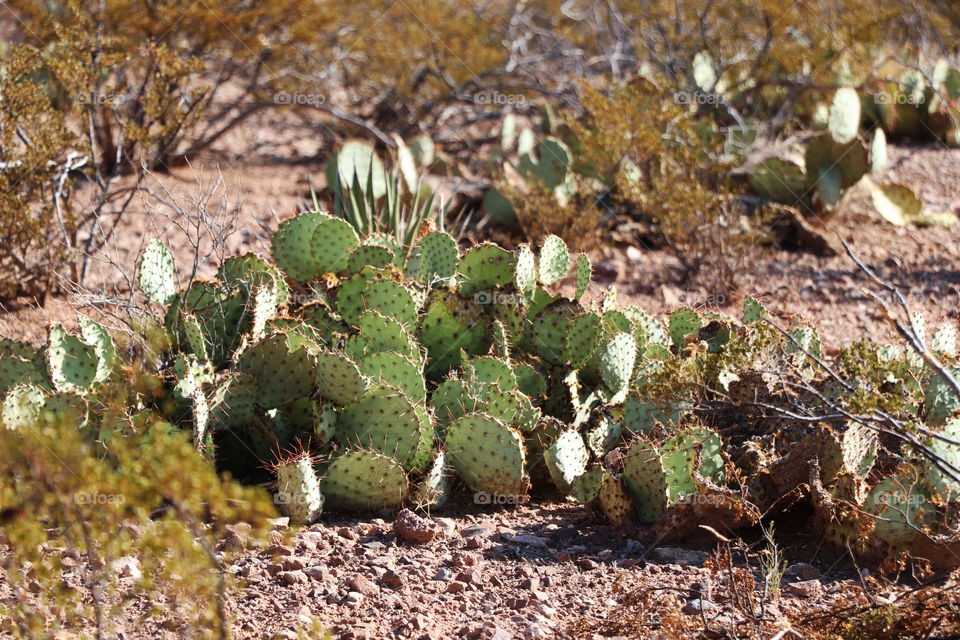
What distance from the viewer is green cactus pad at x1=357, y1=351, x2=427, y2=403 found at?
4009 millimetres

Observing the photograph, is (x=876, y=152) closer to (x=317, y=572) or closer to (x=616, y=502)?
(x=616, y=502)

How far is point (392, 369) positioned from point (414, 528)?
2.37 ft

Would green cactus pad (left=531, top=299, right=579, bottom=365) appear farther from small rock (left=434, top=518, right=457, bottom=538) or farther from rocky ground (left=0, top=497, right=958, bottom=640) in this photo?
small rock (left=434, top=518, right=457, bottom=538)

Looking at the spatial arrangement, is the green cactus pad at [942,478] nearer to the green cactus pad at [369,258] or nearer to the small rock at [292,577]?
the small rock at [292,577]

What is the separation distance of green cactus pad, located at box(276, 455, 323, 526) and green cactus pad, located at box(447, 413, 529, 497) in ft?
1.94

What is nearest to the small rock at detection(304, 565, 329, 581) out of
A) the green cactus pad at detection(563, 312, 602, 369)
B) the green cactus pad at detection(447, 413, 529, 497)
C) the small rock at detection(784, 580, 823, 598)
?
the green cactus pad at detection(447, 413, 529, 497)

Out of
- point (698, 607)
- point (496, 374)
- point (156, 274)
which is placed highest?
point (156, 274)

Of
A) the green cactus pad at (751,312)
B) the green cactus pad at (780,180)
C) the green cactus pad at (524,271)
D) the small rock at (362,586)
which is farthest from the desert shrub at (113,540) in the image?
the green cactus pad at (780,180)

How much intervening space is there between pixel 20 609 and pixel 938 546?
Answer: 9.44 feet

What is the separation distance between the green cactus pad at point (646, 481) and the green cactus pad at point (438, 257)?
142cm

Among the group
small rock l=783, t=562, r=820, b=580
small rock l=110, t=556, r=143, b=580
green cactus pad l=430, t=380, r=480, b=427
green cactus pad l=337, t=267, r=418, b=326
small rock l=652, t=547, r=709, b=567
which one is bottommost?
small rock l=783, t=562, r=820, b=580

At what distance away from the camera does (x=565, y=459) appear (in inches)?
156

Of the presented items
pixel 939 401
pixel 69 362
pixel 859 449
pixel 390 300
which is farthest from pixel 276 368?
pixel 939 401

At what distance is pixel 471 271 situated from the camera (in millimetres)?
4734
